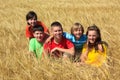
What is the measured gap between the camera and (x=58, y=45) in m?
5.23

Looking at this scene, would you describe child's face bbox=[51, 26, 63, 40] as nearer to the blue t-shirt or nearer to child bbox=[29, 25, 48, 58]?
child bbox=[29, 25, 48, 58]

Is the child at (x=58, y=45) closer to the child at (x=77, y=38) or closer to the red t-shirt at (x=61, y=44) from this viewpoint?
the red t-shirt at (x=61, y=44)

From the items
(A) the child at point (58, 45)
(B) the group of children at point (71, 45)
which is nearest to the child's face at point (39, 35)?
(B) the group of children at point (71, 45)

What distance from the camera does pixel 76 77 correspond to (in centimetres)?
382

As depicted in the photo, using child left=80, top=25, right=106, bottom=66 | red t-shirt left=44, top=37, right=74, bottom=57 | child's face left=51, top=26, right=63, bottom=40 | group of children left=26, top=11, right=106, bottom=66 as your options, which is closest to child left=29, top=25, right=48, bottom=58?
group of children left=26, top=11, right=106, bottom=66

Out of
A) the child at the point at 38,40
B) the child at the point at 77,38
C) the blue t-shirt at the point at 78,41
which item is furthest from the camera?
the blue t-shirt at the point at 78,41

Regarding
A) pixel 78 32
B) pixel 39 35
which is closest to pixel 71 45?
pixel 78 32

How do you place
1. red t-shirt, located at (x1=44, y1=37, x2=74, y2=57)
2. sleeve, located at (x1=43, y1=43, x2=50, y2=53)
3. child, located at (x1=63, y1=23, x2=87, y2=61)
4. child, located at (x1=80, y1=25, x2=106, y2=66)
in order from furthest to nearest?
child, located at (x1=63, y1=23, x2=87, y2=61) → red t-shirt, located at (x1=44, y1=37, x2=74, y2=57) → sleeve, located at (x1=43, y1=43, x2=50, y2=53) → child, located at (x1=80, y1=25, x2=106, y2=66)

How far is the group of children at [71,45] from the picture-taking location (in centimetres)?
494

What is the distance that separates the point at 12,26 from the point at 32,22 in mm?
2311

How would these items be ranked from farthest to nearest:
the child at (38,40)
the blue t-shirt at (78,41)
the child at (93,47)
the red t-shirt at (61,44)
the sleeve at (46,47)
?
the blue t-shirt at (78,41), the child at (38,40), the red t-shirt at (61,44), the sleeve at (46,47), the child at (93,47)

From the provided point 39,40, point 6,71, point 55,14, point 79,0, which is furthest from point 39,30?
point 79,0

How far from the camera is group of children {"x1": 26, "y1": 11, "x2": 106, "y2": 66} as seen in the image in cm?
494

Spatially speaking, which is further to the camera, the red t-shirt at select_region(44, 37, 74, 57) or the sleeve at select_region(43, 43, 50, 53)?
the red t-shirt at select_region(44, 37, 74, 57)
